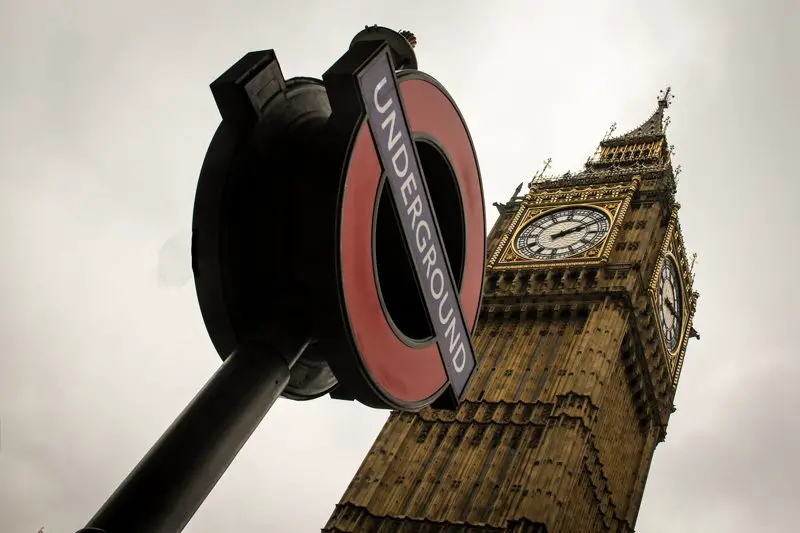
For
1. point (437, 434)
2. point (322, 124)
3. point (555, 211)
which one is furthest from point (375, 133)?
point (555, 211)

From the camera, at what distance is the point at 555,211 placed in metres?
52.1

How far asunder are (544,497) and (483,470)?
3.67 meters

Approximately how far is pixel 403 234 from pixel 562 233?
139 ft

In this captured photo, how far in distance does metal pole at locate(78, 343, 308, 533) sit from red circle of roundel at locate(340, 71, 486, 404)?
0.86 metres

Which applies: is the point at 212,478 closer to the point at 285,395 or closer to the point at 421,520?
the point at 285,395

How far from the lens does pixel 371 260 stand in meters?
8.84

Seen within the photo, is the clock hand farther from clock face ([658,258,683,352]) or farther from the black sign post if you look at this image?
the black sign post

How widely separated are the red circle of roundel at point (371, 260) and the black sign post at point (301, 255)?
0.06 feet

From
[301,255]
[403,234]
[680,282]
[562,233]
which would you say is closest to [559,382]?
[562,233]

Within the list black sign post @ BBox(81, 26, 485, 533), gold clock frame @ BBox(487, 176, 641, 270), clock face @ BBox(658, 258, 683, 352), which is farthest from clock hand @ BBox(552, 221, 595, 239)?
black sign post @ BBox(81, 26, 485, 533)

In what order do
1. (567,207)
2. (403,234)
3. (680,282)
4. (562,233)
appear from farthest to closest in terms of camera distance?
(680,282)
(567,207)
(562,233)
(403,234)

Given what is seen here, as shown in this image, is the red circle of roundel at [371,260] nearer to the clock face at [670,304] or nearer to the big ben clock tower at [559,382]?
the big ben clock tower at [559,382]

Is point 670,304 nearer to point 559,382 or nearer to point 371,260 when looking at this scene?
point 559,382

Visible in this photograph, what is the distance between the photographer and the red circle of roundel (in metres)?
8.52
